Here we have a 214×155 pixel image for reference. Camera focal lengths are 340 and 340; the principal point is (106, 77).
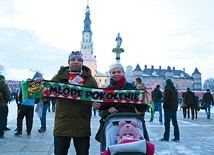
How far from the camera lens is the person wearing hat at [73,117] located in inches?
177

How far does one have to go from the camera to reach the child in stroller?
381 cm

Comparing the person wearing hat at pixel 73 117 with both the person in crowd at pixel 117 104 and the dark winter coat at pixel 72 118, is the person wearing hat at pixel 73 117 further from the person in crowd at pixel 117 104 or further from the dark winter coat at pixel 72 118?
the person in crowd at pixel 117 104

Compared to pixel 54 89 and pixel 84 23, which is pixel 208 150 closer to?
pixel 54 89

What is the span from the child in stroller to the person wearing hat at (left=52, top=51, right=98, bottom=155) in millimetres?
287

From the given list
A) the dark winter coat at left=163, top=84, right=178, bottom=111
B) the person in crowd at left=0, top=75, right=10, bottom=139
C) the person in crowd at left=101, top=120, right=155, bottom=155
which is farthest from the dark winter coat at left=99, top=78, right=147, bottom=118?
the person in crowd at left=0, top=75, right=10, bottom=139

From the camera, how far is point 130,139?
3.96 metres

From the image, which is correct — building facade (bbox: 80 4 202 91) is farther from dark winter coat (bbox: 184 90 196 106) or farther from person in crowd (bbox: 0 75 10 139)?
person in crowd (bbox: 0 75 10 139)

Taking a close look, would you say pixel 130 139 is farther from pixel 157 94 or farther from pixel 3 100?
pixel 157 94

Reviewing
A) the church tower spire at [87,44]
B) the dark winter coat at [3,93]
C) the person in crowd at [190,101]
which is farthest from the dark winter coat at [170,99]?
the church tower spire at [87,44]

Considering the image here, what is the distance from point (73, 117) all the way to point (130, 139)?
924 mm

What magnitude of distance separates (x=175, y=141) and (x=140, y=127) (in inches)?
223

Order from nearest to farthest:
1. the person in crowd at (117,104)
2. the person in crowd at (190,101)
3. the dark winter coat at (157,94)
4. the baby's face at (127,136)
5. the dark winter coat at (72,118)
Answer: the baby's face at (127,136), the dark winter coat at (72,118), the person in crowd at (117,104), the dark winter coat at (157,94), the person in crowd at (190,101)

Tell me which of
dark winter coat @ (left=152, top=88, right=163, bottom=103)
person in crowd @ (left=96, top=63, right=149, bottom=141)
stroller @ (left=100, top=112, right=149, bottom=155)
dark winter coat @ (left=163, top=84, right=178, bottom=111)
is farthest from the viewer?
dark winter coat @ (left=152, top=88, right=163, bottom=103)

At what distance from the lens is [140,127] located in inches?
174
